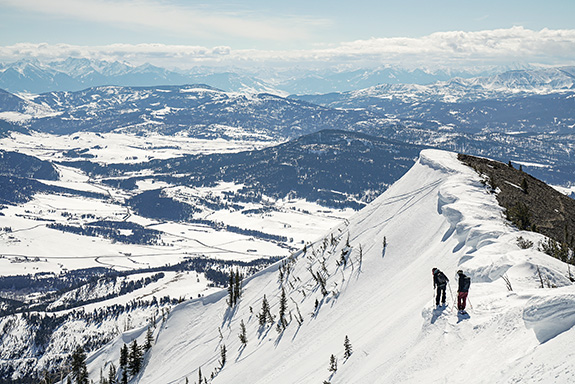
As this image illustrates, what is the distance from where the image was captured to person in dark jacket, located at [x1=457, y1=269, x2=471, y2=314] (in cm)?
1789

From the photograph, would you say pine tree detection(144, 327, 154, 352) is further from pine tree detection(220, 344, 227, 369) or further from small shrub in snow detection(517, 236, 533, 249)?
small shrub in snow detection(517, 236, 533, 249)

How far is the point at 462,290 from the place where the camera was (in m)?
18.1

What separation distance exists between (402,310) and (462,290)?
6.18m

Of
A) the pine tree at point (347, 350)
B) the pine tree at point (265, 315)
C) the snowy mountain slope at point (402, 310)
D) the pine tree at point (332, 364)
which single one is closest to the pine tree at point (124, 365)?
the snowy mountain slope at point (402, 310)

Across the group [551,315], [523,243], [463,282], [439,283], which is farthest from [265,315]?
[551,315]

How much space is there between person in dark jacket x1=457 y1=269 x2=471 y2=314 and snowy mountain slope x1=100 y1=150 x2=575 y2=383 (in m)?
0.43

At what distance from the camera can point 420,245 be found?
3259cm

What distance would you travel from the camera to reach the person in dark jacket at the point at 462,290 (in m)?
17.9

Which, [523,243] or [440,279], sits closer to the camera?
[440,279]

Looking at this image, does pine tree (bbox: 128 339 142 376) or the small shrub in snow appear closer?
the small shrub in snow

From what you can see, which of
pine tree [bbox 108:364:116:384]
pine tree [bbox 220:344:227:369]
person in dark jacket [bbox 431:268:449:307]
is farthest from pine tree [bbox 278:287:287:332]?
pine tree [bbox 108:364:116:384]

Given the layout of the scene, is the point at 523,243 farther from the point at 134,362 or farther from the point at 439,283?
the point at 134,362

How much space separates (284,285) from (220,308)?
10.0 m

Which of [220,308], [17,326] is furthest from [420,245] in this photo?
[17,326]
